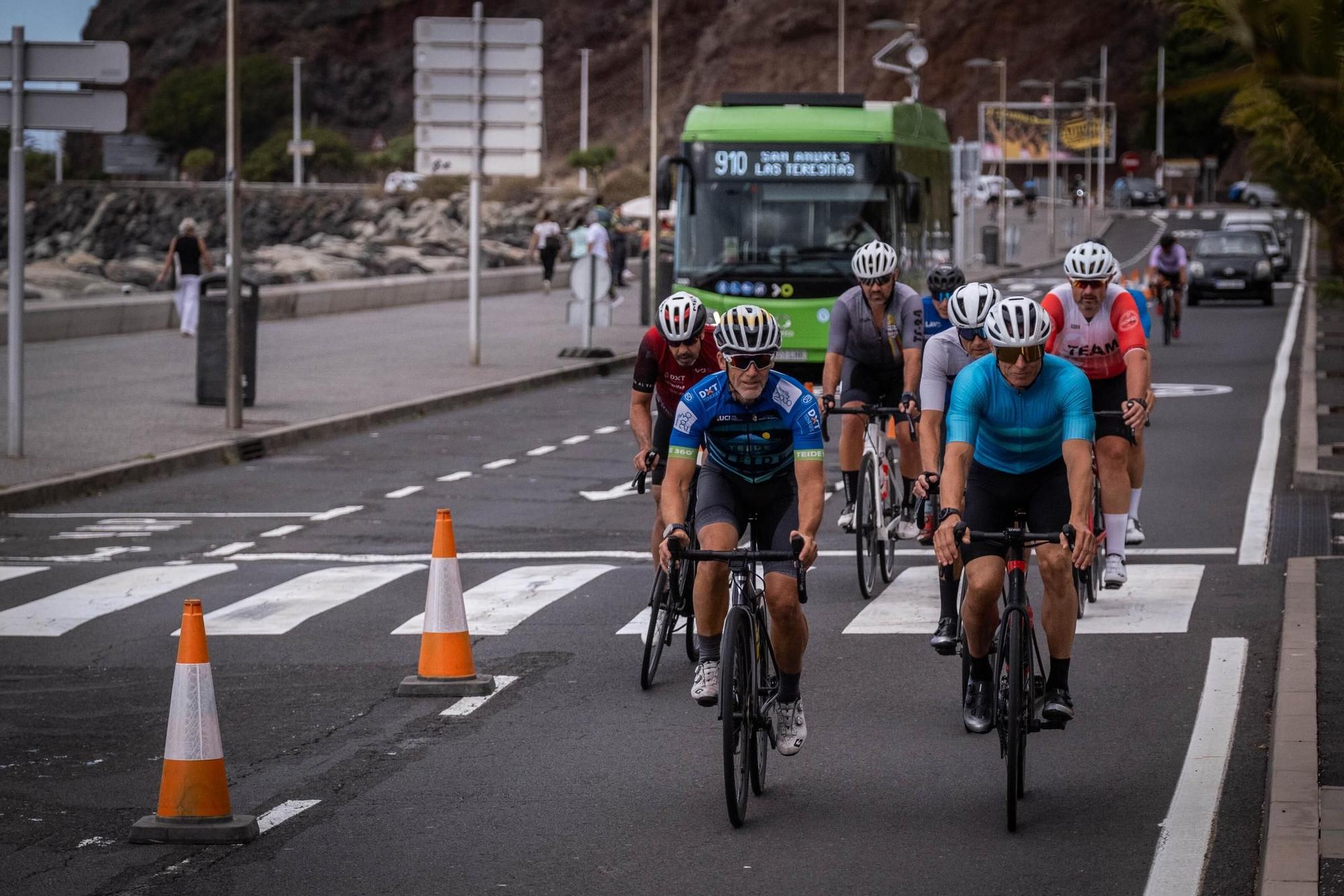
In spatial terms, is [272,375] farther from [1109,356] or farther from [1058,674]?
[1058,674]

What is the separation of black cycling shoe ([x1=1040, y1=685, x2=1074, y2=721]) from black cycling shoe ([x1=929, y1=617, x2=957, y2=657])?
1.32m

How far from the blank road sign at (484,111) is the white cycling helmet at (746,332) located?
2154 cm

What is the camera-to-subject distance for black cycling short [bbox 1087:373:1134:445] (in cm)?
1106

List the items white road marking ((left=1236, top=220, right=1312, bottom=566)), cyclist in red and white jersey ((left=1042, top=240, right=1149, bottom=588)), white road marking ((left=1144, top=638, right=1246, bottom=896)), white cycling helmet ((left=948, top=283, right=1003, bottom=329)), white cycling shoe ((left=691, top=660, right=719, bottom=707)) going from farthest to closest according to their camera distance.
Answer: white road marking ((left=1236, top=220, right=1312, bottom=566)) → cyclist in red and white jersey ((left=1042, top=240, right=1149, bottom=588)) → white cycling helmet ((left=948, top=283, right=1003, bottom=329)) → white cycling shoe ((left=691, top=660, right=719, bottom=707)) → white road marking ((left=1144, top=638, right=1246, bottom=896))

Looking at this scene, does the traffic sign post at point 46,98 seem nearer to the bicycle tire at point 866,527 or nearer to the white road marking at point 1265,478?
the bicycle tire at point 866,527

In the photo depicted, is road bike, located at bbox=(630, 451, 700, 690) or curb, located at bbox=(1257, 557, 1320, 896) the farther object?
road bike, located at bbox=(630, 451, 700, 690)

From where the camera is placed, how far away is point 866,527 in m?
11.8

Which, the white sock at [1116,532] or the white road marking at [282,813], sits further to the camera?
the white sock at [1116,532]

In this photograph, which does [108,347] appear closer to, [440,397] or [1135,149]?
[440,397]

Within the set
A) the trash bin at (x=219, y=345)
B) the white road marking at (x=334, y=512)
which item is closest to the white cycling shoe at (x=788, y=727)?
the white road marking at (x=334, y=512)

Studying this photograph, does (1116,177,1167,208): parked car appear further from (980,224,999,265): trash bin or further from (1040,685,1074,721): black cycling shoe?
(1040,685,1074,721): black cycling shoe

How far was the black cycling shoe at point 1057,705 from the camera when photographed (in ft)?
24.0

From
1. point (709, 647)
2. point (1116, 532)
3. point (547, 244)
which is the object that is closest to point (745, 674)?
point (709, 647)

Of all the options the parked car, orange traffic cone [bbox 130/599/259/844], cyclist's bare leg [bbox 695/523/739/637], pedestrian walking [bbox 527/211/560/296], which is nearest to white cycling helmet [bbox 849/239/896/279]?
cyclist's bare leg [bbox 695/523/739/637]
